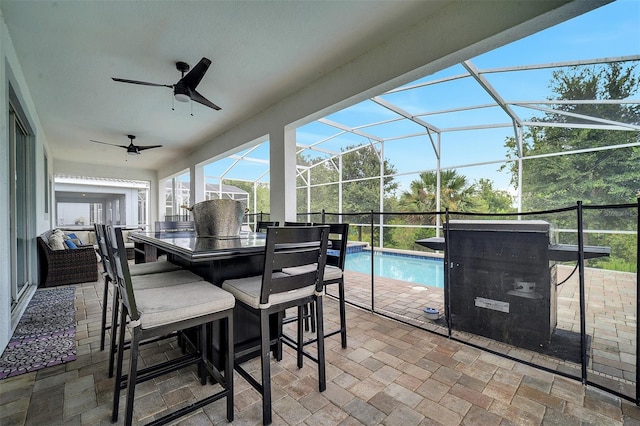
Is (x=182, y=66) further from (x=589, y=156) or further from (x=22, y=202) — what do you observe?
(x=589, y=156)

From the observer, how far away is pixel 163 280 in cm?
180

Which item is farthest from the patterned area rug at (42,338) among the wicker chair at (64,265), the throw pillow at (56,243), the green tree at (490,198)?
the green tree at (490,198)

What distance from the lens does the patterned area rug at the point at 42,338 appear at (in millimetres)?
2008

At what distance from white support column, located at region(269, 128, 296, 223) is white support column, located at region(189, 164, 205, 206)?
11.8ft

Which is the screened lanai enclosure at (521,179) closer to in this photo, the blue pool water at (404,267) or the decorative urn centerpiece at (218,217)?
the blue pool water at (404,267)

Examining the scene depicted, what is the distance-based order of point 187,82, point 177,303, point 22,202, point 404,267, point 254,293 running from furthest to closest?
point 404,267
point 22,202
point 187,82
point 254,293
point 177,303

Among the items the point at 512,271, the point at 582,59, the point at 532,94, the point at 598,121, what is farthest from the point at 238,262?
the point at 598,121

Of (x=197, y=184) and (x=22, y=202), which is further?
(x=197, y=184)

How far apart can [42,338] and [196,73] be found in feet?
9.06

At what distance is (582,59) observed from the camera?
10.6 feet

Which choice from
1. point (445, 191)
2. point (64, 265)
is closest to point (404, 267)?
point (445, 191)

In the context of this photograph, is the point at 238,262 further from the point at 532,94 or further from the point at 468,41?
the point at 532,94

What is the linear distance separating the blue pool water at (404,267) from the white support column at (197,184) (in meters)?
4.02

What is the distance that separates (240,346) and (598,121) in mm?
6587
